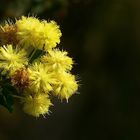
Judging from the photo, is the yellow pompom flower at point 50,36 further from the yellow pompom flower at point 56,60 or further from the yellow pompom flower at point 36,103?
the yellow pompom flower at point 36,103

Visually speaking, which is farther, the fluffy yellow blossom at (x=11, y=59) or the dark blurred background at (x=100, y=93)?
the dark blurred background at (x=100, y=93)

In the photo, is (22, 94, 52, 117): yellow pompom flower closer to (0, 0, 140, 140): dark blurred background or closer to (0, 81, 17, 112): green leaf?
(0, 81, 17, 112): green leaf

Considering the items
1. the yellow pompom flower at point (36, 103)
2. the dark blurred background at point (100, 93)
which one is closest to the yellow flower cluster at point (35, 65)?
the yellow pompom flower at point (36, 103)

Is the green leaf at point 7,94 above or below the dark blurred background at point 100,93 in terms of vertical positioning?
below

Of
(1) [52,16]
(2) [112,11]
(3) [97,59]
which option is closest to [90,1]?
(1) [52,16]

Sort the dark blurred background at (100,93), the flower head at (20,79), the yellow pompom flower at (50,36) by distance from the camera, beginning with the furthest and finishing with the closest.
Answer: the dark blurred background at (100,93)
the yellow pompom flower at (50,36)
the flower head at (20,79)

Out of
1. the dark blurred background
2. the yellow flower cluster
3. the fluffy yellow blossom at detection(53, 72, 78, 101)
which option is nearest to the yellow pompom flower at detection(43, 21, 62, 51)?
the yellow flower cluster

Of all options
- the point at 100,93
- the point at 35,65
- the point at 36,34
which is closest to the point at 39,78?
the point at 35,65
